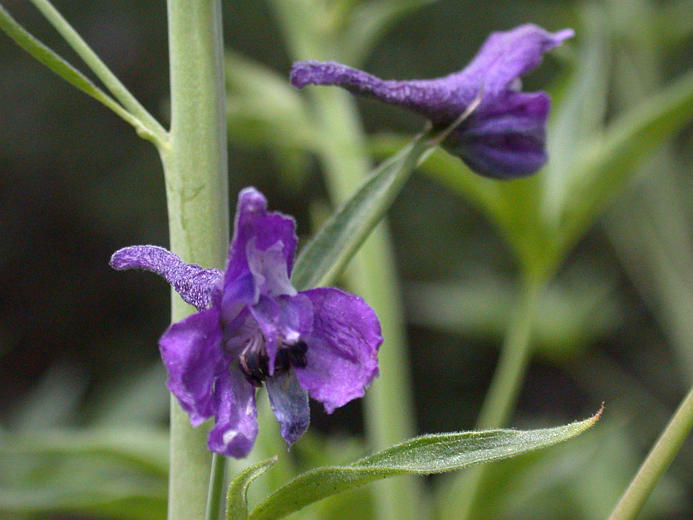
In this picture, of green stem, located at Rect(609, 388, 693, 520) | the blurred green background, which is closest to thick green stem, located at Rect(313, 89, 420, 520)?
green stem, located at Rect(609, 388, 693, 520)

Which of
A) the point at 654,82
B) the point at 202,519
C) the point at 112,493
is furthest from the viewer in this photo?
the point at 654,82

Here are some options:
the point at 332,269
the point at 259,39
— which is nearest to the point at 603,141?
the point at 332,269

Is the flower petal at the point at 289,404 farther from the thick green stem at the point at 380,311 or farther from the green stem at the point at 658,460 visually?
the thick green stem at the point at 380,311

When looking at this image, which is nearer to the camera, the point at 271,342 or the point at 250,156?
the point at 271,342

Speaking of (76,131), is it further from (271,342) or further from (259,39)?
(271,342)

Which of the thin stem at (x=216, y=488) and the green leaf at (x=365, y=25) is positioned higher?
the green leaf at (x=365, y=25)

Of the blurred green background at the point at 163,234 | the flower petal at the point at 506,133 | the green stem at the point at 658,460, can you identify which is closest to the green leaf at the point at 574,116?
the flower petal at the point at 506,133
